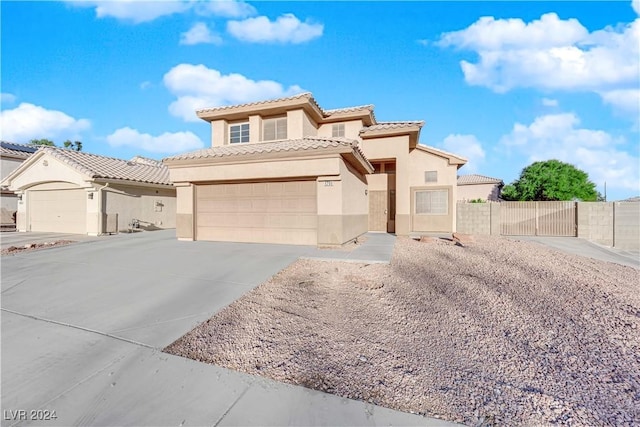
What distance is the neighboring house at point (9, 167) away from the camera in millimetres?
18578

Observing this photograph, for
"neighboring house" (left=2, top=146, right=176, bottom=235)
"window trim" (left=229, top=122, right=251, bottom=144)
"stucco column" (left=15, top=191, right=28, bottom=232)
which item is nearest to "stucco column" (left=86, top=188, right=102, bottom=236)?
"neighboring house" (left=2, top=146, right=176, bottom=235)

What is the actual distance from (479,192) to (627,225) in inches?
713

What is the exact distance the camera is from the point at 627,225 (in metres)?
13.8

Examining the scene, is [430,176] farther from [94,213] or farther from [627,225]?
[94,213]

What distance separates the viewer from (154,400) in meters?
2.62

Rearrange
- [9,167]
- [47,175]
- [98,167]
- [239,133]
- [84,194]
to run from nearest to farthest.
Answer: [239,133], [84,194], [98,167], [47,175], [9,167]

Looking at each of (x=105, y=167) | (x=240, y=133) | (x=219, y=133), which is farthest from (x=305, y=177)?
(x=105, y=167)

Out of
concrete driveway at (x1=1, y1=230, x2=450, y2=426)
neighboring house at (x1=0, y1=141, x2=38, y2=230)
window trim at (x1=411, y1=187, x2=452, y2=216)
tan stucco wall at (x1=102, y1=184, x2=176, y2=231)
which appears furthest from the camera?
neighboring house at (x1=0, y1=141, x2=38, y2=230)

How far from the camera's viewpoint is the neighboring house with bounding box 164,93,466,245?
376 inches

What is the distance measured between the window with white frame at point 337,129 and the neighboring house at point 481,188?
2197 cm

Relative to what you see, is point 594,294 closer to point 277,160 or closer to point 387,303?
point 387,303

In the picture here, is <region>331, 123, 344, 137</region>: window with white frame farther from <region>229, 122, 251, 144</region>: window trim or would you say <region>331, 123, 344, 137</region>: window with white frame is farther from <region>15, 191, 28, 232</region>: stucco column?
<region>15, 191, 28, 232</region>: stucco column

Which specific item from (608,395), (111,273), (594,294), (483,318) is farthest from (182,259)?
(594,294)

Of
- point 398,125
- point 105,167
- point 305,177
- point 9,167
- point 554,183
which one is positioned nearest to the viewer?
point 305,177
